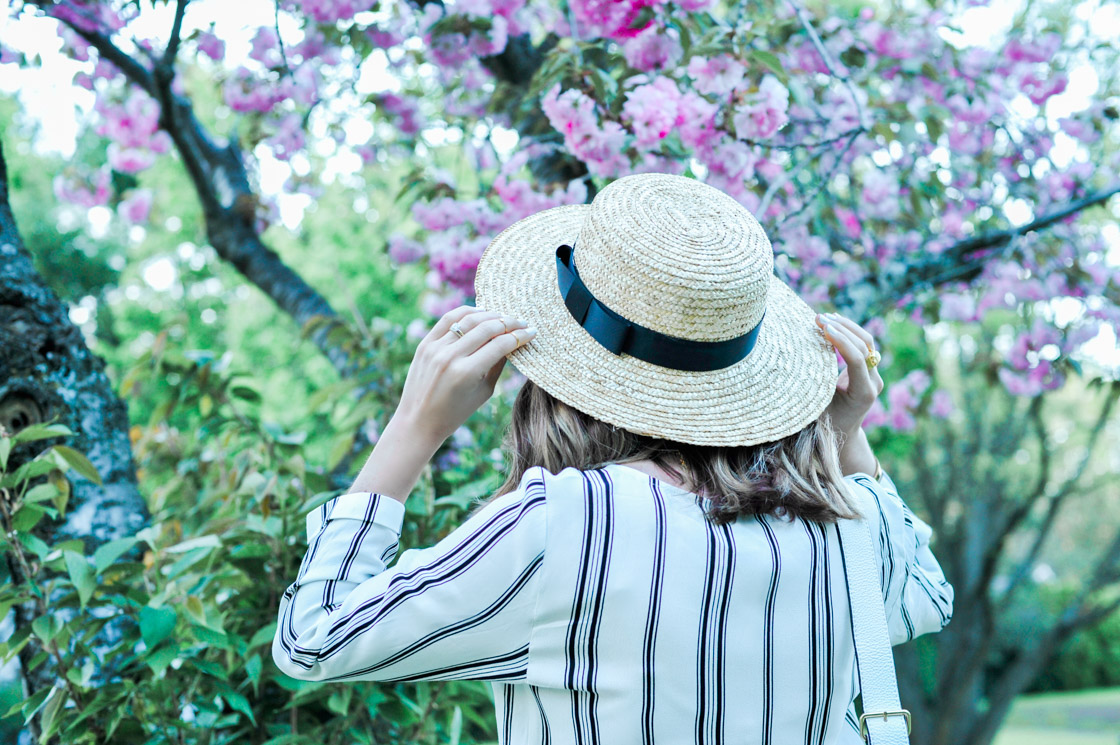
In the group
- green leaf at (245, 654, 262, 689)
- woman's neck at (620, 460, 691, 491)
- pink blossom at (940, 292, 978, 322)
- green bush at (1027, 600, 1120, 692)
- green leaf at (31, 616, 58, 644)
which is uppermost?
woman's neck at (620, 460, 691, 491)

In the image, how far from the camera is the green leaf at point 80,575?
1569 millimetres

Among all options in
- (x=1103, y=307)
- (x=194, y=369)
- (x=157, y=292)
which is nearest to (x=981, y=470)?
(x=1103, y=307)

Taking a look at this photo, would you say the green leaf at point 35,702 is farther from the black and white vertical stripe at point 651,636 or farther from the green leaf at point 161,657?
the black and white vertical stripe at point 651,636

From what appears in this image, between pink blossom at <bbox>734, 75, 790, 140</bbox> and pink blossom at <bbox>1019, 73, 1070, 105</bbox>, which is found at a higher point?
pink blossom at <bbox>734, 75, 790, 140</bbox>

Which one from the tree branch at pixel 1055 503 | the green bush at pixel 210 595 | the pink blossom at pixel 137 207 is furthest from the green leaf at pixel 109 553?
the tree branch at pixel 1055 503

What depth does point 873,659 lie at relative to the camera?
1.17 m

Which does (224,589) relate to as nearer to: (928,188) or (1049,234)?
(928,188)

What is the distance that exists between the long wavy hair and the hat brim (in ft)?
0.13

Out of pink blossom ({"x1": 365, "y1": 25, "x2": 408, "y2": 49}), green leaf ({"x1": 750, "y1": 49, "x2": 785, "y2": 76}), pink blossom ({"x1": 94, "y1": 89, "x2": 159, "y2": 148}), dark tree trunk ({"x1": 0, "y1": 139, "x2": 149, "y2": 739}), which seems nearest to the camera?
dark tree trunk ({"x1": 0, "y1": 139, "x2": 149, "y2": 739})

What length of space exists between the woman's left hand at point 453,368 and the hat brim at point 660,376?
2.2 inches

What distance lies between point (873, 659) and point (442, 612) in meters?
0.61

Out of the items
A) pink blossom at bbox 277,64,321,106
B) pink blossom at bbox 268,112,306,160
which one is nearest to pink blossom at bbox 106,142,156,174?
pink blossom at bbox 268,112,306,160

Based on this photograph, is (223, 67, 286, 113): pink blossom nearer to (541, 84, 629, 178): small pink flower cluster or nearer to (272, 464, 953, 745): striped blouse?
(541, 84, 629, 178): small pink flower cluster

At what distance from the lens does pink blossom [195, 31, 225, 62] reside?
10.4 feet
